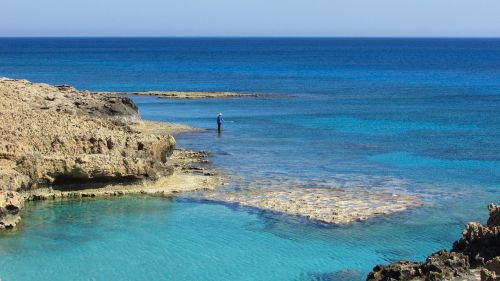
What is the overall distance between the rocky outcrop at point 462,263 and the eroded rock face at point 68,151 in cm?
1461

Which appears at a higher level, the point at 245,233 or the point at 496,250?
the point at 496,250

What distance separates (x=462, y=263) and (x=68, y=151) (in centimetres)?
A: 1823

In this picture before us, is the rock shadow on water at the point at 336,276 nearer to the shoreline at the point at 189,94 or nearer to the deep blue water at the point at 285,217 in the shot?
the deep blue water at the point at 285,217

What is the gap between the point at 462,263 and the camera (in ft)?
58.7

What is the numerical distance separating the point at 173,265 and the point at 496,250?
31.7ft

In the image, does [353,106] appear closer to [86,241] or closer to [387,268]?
[86,241]

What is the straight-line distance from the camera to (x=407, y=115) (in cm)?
6209

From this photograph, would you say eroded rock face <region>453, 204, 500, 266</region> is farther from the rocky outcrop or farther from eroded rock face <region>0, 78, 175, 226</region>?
eroded rock face <region>0, 78, 175, 226</region>

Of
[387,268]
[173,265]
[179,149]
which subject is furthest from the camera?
[179,149]

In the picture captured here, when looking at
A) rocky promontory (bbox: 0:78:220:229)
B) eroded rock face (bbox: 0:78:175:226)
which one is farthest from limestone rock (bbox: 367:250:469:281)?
eroded rock face (bbox: 0:78:175:226)

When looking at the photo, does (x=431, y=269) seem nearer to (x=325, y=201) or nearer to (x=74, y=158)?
(x=325, y=201)

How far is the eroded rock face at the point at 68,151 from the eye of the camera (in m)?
29.4

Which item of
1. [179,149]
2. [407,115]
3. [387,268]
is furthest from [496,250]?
[407,115]

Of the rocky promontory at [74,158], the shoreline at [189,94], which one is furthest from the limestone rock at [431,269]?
the shoreline at [189,94]
